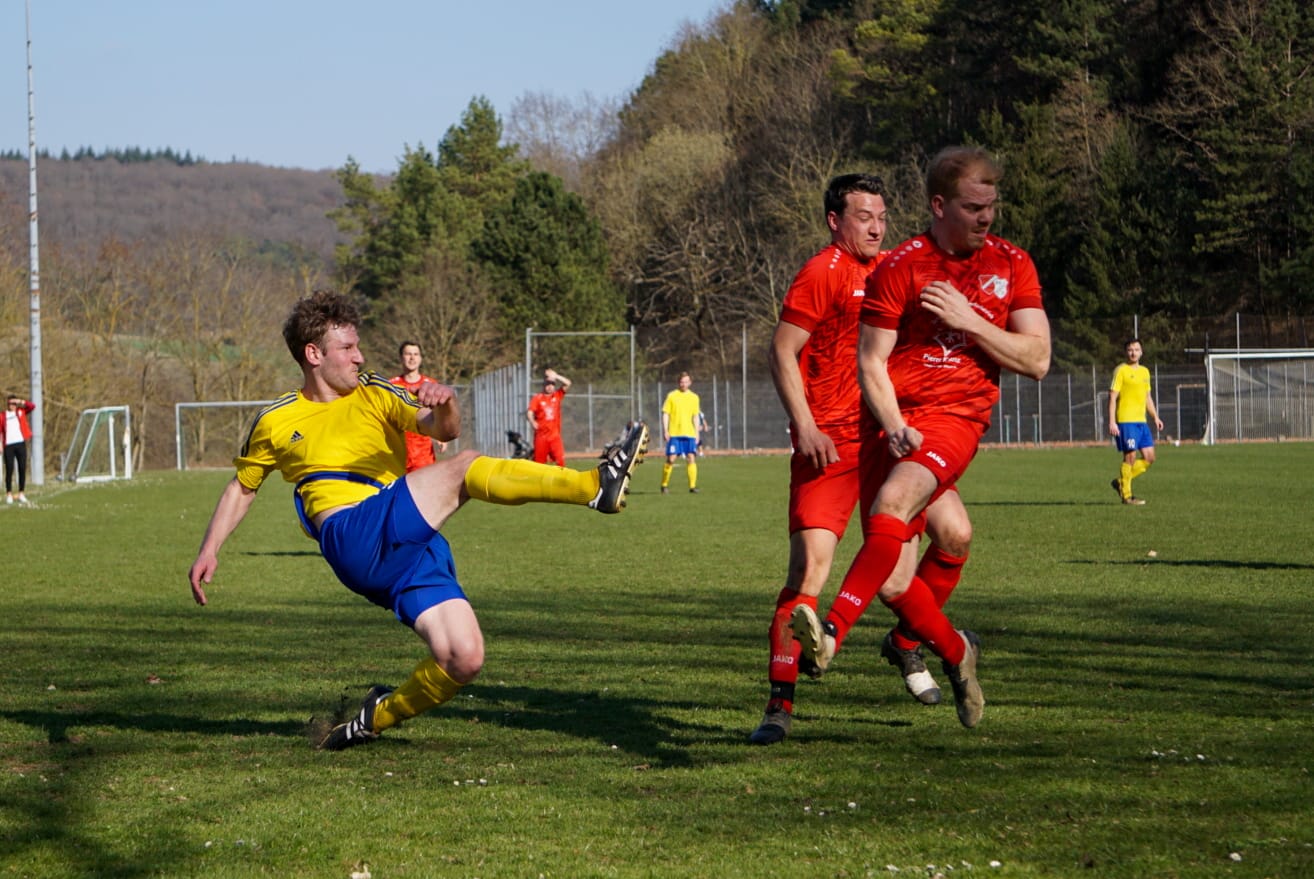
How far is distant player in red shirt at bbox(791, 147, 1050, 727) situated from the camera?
5.25m

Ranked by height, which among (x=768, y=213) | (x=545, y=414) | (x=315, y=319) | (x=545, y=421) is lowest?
(x=545, y=421)

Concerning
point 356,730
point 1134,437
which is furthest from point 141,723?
point 1134,437

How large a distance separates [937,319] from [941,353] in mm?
142

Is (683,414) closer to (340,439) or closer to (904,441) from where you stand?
(340,439)

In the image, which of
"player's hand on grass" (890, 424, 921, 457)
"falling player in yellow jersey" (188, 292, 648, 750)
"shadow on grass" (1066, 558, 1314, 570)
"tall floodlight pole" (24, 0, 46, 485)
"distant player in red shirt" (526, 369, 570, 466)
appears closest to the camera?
"player's hand on grass" (890, 424, 921, 457)

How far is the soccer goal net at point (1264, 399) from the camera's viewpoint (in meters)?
44.2

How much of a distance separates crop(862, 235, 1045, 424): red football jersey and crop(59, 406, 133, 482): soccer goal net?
33.8 metres

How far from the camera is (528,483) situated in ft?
17.1

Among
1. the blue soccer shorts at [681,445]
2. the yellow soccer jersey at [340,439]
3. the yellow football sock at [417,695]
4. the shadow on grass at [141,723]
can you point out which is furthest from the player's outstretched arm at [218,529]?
the blue soccer shorts at [681,445]

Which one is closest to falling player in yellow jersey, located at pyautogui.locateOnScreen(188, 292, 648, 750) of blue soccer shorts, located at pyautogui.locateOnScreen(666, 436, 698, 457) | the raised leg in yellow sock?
the raised leg in yellow sock

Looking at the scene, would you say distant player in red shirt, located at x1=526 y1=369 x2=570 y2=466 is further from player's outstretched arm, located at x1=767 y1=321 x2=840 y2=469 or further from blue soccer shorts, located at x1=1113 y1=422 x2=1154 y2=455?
player's outstretched arm, located at x1=767 y1=321 x2=840 y2=469

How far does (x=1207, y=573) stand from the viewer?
11266 millimetres

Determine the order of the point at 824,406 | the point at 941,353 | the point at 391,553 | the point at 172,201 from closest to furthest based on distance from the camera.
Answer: the point at 391,553 → the point at 941,353 → the point at 824,406 → the point at 172,201

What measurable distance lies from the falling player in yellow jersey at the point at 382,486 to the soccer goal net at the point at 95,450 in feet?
107
